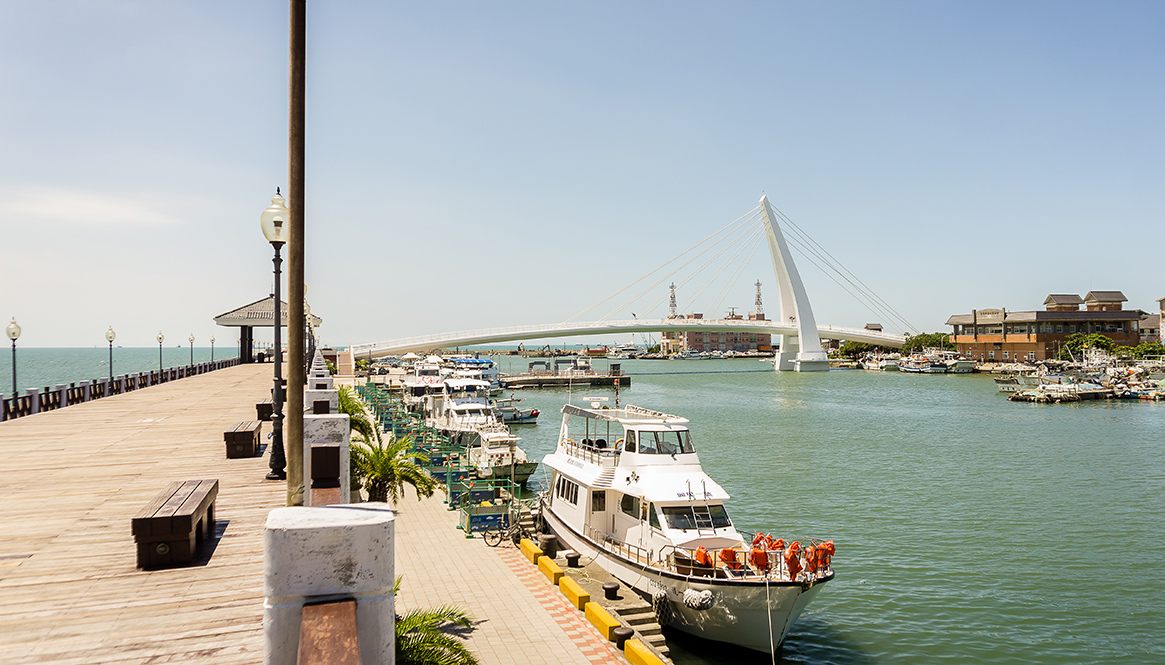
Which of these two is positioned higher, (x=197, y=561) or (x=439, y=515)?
(x=197, y=561)

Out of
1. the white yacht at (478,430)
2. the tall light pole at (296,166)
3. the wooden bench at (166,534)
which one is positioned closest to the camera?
the tall light pole at (296,166)

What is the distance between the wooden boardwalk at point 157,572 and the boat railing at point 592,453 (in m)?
3.02

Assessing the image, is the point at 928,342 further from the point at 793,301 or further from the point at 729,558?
the point at 729,558

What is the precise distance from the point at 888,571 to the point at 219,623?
16961 mm

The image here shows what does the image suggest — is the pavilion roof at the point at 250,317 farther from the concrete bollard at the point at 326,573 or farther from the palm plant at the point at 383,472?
the concrete bollard at the point at 326,573

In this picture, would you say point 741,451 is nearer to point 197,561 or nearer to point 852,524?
point 852,524

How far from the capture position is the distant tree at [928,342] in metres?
136

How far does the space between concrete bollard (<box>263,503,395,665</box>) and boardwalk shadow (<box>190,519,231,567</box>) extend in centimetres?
384

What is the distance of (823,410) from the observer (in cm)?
5806

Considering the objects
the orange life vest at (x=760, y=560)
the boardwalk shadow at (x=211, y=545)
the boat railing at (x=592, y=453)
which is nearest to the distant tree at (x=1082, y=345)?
the boat railing at (x=592, y=453)

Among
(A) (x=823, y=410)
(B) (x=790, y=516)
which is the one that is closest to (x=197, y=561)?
(B) (x=790, y=516)

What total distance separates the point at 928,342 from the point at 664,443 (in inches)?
5453

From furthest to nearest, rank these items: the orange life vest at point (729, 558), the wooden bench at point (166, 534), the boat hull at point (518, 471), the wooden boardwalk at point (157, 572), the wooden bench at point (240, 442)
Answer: the boat hull at point (518, 471) → the orange life vest at point (729, 558) → the wooden bench at point (240, 442) → the wooden bench at point (166, 534) → the wooden boardwalk at point (157, 572)

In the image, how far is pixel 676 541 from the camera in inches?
539
